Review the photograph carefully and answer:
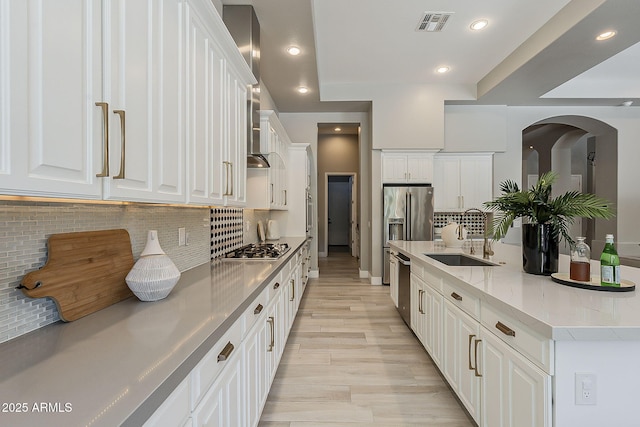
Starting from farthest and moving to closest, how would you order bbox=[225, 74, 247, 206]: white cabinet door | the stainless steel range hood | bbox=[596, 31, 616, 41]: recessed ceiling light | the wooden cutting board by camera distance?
1. bbox=[596, 31, 616, 41]: recessed ceiling light
2. the stainless steel range hood
3. bbox=[225, 74, 247, 206]: white cabinet door
4. the wooden cutting board

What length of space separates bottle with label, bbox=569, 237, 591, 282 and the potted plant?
98 mm

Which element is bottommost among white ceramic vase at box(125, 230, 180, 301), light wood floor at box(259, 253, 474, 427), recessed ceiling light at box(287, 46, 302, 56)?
light wood floor at box(259, 253, 474, 427)

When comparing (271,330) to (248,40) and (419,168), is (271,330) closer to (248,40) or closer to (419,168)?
(248,40)

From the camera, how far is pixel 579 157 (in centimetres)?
946

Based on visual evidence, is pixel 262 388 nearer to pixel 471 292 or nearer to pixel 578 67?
pixel 471 292

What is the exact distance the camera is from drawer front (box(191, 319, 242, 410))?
939 millimetres

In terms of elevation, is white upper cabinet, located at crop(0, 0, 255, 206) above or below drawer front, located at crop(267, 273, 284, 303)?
above

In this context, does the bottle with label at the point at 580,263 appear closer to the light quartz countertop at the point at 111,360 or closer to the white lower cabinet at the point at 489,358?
the white lower cabinet at the point at 489,358

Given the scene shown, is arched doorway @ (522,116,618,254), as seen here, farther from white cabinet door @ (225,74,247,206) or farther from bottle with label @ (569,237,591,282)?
white cabinet door @ (225,74,247,206)

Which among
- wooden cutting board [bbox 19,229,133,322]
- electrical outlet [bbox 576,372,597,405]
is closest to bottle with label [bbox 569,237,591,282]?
electrical outlet [bbox 576,372,597,405]

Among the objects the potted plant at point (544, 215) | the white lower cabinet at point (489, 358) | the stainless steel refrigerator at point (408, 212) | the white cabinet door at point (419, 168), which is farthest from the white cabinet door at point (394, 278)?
the white cabinet door at point (419, 168)

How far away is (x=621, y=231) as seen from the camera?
18.5ft

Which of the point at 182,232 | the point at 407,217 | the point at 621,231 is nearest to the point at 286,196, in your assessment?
the point at 407,217

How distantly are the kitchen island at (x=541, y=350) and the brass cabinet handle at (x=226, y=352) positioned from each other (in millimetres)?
1131
